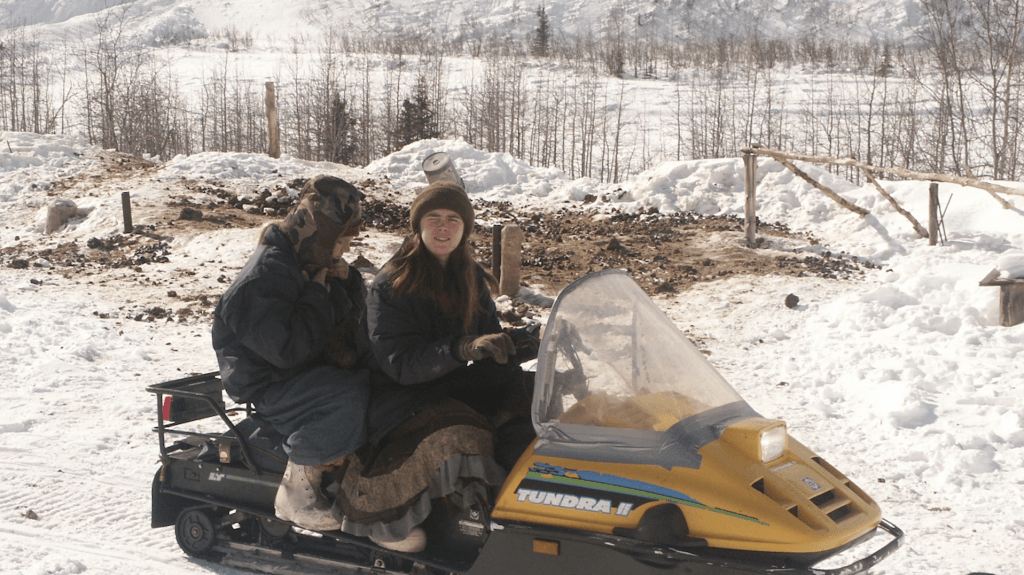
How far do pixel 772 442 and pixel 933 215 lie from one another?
10876 millimetres

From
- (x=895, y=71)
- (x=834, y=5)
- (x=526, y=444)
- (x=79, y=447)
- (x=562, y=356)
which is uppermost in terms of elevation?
(x=834, y=5)

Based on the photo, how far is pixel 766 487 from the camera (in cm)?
280

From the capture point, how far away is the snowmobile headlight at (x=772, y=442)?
2890 mm

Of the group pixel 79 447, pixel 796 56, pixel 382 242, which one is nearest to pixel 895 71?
pixel 796 56

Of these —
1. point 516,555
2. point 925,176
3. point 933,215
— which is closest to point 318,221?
point 516,555

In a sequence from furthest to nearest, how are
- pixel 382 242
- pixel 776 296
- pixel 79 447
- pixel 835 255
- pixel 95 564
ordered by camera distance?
pixel 382 242 < pixel 835 255 < pixel 776 296 < pixel 79 447 < pixel 95 564

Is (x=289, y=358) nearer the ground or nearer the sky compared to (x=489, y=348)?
nearer the ground

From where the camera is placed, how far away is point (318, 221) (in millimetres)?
3566

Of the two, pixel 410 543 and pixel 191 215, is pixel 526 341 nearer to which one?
pixel 410 543

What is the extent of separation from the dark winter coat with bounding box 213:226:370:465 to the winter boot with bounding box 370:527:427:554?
44 centimetres

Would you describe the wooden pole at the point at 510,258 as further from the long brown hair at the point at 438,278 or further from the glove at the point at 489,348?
the glove at the point at 489,348

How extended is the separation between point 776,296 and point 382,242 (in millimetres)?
6612

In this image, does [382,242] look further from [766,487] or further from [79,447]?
[766,487]

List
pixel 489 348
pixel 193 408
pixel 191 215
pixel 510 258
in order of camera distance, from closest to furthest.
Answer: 1. pixel 489 348
2. pixel 193 408
3. pixel 510 258
4. pixel 191 215
